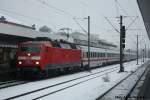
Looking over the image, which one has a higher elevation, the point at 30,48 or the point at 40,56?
the point at 30,48

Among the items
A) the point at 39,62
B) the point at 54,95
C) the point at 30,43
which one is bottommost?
the point at 54,95

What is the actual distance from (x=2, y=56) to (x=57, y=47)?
16.2 ft

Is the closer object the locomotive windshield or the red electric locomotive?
the red electric locomotive

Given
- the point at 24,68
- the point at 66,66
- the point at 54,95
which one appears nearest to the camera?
the point at 54,95

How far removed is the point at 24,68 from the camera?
22.2 meters

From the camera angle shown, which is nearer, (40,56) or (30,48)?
(40,56)

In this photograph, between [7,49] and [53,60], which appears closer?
[53,60]

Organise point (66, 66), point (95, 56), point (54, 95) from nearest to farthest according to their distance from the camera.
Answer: point (54, 95) < point (66, 66) < point (95, 56)

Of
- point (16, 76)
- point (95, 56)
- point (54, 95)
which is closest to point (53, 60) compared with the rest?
point (16, 76)

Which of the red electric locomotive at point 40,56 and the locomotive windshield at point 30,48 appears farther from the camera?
the locomotive windshield at point 30,48

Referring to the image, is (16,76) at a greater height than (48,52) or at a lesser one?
lesser

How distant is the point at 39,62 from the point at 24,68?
1.14 metres

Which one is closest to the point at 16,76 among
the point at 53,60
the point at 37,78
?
the point at 37,78

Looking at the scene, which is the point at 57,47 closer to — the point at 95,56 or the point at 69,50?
the point at 69,50
